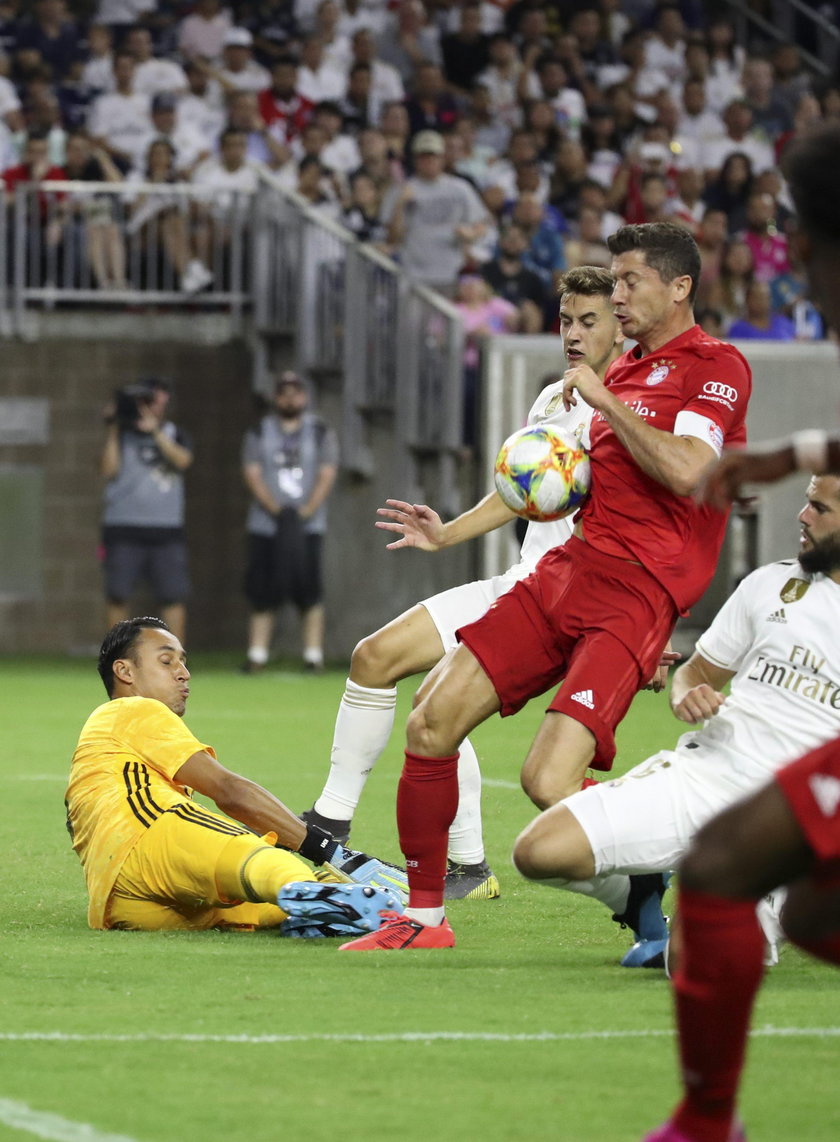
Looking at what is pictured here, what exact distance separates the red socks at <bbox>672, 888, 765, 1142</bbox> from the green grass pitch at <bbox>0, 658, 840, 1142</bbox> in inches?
18.9

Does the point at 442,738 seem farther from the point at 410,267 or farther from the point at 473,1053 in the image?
the point at 410,267

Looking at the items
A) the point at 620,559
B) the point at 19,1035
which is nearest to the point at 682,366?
the point at 620,559

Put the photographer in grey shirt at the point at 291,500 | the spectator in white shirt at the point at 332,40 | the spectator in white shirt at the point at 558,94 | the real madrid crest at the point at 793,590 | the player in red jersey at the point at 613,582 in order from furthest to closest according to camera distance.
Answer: the spectator in white shirt at the point at 558,94 → the spectator in white shirt at the point at 332,40 → the photographer in grey shirt at the point at 291,500 → the player in red jersey at the point at 613,582 → the real madrid crest at the point at 793,590

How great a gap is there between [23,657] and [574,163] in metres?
Result: 6.92

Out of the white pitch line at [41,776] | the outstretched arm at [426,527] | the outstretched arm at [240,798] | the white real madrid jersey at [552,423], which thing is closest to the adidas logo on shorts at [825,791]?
the outstretched arm at [426,527]

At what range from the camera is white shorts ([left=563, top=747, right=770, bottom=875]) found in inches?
211

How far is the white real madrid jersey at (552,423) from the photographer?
730 centimetres

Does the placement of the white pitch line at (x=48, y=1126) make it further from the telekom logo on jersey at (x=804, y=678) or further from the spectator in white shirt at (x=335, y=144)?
the spectator in white shirt at (x=335, y=144)

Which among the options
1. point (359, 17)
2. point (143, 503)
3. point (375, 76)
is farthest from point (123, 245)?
point (359, 17)

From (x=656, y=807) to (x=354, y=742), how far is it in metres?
2.16

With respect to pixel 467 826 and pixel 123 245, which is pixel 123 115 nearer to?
pixel 123 245

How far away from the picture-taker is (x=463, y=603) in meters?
7.45

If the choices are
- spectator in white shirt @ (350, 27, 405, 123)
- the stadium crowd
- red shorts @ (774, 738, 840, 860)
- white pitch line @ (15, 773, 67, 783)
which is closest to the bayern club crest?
red shorts @ (774, 738, 840, 860)

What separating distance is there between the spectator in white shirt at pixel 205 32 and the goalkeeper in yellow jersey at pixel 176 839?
1403cm
